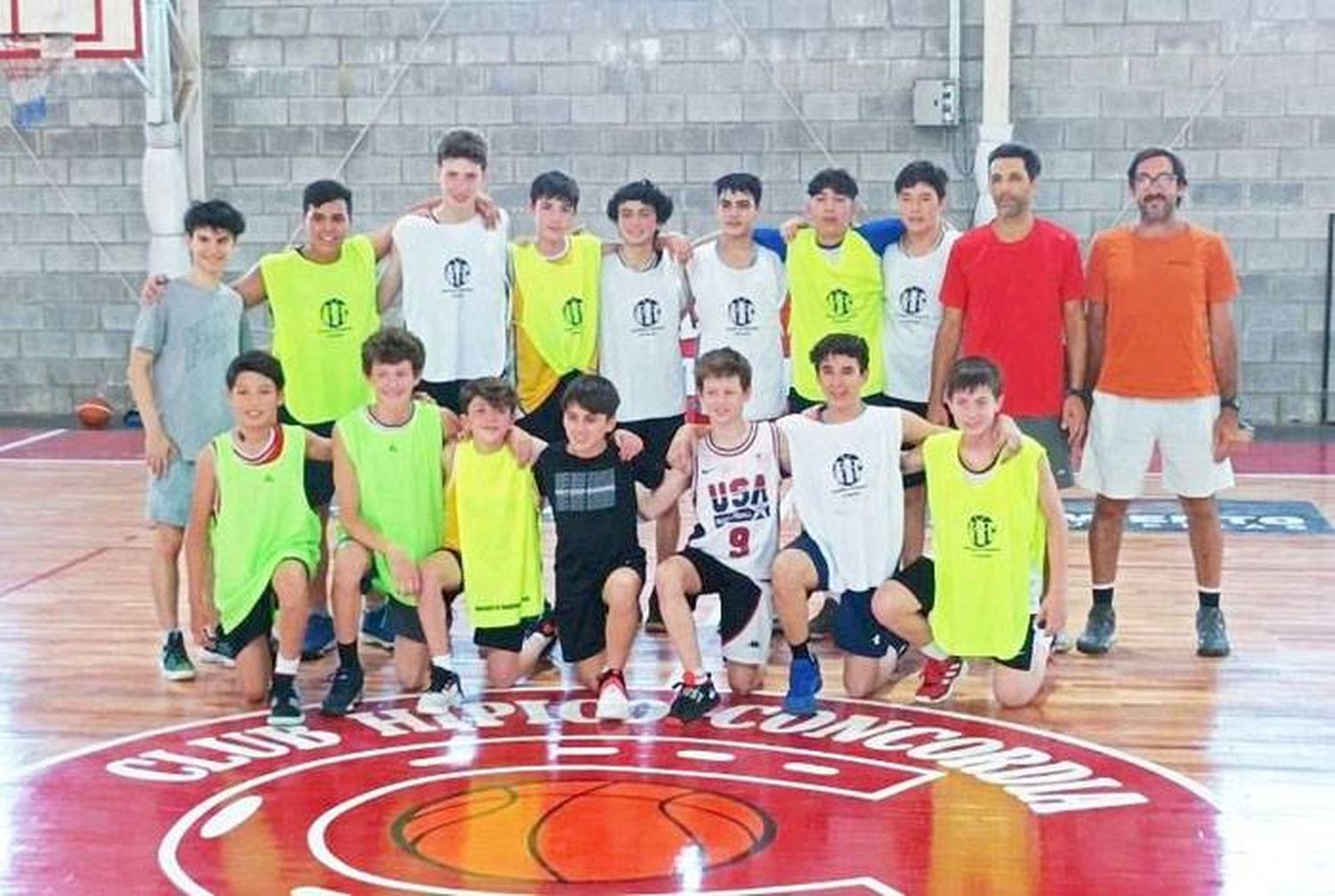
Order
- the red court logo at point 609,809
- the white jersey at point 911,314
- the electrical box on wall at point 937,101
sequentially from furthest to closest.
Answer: the electrical box on wall at point 937,101
the white jersey at point 911,314
the red court logo at point 609,809

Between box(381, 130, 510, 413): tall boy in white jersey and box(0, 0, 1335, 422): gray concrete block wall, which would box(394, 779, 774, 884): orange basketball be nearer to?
box(381, 130, 510, 413): tall boy in white jersey

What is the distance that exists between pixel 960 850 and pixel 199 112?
8.81 m

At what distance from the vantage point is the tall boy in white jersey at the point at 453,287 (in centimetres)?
611

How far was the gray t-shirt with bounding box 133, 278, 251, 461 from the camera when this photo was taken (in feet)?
18.9

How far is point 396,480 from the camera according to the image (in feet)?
17.9

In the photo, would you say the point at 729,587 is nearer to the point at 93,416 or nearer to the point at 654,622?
the point at 654,622

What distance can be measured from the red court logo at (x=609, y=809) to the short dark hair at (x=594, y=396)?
33.2 inches

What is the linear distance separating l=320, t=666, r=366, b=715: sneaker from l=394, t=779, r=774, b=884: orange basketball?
2.80 feet

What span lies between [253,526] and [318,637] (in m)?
0.77

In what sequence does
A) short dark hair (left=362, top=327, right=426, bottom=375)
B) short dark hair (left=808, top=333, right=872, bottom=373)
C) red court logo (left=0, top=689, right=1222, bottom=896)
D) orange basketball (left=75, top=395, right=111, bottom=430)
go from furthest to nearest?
orange basketball (left=75, top=395, right=111, bottom=430) → short dark hair (left=362, top=327, right=426, bottom=375) → short dark hair (left=808, top=333, right=872, bottom=373) → red court logo (left=0, top=689, right=1222, bottom=896)

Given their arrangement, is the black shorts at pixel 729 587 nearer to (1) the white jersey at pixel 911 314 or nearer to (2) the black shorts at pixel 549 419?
(2) the black shorts at pixel 549 419

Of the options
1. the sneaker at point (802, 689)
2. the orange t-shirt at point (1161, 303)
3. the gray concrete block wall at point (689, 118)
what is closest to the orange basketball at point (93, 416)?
the gray concrete block wall at point (689, 118)

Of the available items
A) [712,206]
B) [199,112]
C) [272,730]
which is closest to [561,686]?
[272,730]

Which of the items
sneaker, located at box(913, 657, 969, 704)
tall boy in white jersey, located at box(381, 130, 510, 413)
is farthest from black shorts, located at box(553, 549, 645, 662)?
tall boy in white jersey, located at box(381, 130, 510, 413)
